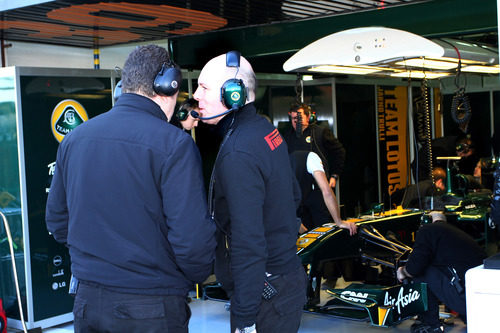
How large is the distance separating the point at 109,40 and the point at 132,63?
258 inches

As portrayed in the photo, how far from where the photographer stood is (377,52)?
542 centimetres

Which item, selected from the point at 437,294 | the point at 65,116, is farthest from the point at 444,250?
the point at 65,116

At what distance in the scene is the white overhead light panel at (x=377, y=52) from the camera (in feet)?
17.3

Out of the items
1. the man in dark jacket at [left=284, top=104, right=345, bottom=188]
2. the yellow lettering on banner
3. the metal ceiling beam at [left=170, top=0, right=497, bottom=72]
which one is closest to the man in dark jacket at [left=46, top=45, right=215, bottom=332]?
the metal ceiling beam at [left=170, top=0, right=497, bottom=72]

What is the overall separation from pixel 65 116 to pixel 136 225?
397 centimetres

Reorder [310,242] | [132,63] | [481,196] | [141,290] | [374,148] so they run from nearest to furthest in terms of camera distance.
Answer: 1. [141,290]
2. [132,63]
3. [310,242]
4. [481,196]
5. [374,148]

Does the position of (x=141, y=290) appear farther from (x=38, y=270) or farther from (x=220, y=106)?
(x=38, y=270)

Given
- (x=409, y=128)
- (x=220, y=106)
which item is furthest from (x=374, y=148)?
(x=220, y=106)

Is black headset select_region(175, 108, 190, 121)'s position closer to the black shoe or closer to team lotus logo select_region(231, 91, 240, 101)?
the black shoe

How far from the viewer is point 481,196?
6777mm

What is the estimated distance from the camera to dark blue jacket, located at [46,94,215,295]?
2.31 meters

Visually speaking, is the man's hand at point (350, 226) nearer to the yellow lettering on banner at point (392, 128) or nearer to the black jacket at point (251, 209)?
the black jacket at point (251, 209)

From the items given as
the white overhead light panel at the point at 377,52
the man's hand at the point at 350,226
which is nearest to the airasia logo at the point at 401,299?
the man's hand at the point at 350,226

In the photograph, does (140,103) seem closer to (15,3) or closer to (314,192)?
(15,3)
